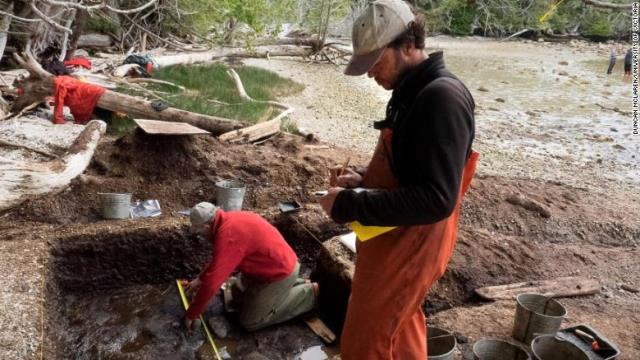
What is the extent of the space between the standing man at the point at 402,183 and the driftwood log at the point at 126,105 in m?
5.63

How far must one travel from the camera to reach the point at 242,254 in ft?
12.9

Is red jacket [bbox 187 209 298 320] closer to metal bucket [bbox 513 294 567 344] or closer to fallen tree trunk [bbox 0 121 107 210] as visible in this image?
metal bucket [bbox 513 294 567 344]

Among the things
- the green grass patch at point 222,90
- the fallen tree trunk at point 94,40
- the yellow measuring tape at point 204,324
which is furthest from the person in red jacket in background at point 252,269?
the fallen tree trunk at point 94,40

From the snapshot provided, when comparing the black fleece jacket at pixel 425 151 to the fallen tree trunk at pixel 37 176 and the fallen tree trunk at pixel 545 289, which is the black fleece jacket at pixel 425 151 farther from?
the fallen tree trunk at pixel 37 176

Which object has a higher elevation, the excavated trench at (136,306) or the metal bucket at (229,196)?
the metal bucket at (229,196)

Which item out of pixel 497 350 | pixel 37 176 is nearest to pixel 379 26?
pixel 497 350

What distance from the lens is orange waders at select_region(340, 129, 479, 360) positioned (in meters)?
2.05

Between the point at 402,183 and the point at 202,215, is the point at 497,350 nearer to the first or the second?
the point at 402,183

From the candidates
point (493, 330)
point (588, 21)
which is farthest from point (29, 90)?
point (588, 21)

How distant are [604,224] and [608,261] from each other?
1126 millimetres

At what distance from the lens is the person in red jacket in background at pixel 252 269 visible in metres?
3.84

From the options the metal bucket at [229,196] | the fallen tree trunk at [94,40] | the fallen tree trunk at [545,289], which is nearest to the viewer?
the fallen tree trunk at [545,289]

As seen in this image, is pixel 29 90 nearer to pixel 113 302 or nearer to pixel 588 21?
pixel 113 302

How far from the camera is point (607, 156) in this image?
9.60 m
